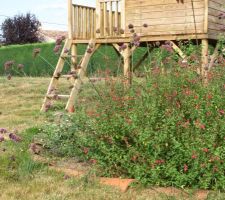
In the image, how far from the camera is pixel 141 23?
10.1m

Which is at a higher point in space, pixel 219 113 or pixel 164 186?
pixel 219 113

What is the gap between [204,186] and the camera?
3.82 m

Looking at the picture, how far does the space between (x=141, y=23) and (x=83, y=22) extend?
1.63 meters

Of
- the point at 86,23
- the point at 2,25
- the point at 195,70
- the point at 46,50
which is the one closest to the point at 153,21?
the point at 86,23

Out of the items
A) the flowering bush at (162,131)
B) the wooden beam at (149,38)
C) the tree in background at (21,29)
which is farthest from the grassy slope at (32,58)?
the flowering bush at (162,131)

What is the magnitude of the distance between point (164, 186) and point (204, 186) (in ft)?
1.27

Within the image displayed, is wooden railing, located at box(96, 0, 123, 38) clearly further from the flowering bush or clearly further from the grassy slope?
the grassy slope

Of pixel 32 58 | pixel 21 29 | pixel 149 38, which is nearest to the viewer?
pixel 149 38

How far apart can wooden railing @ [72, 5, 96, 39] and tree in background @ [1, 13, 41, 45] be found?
2484 cm

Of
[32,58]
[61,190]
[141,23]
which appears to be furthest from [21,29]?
[61,190]

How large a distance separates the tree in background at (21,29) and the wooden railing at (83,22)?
2484 cm

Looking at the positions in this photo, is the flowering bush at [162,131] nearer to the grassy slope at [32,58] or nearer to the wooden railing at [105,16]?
the wooden railing at [105,16]

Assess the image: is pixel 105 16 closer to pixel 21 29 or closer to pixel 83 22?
pixel 83 22

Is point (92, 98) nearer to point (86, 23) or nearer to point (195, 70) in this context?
point (195, 70)
